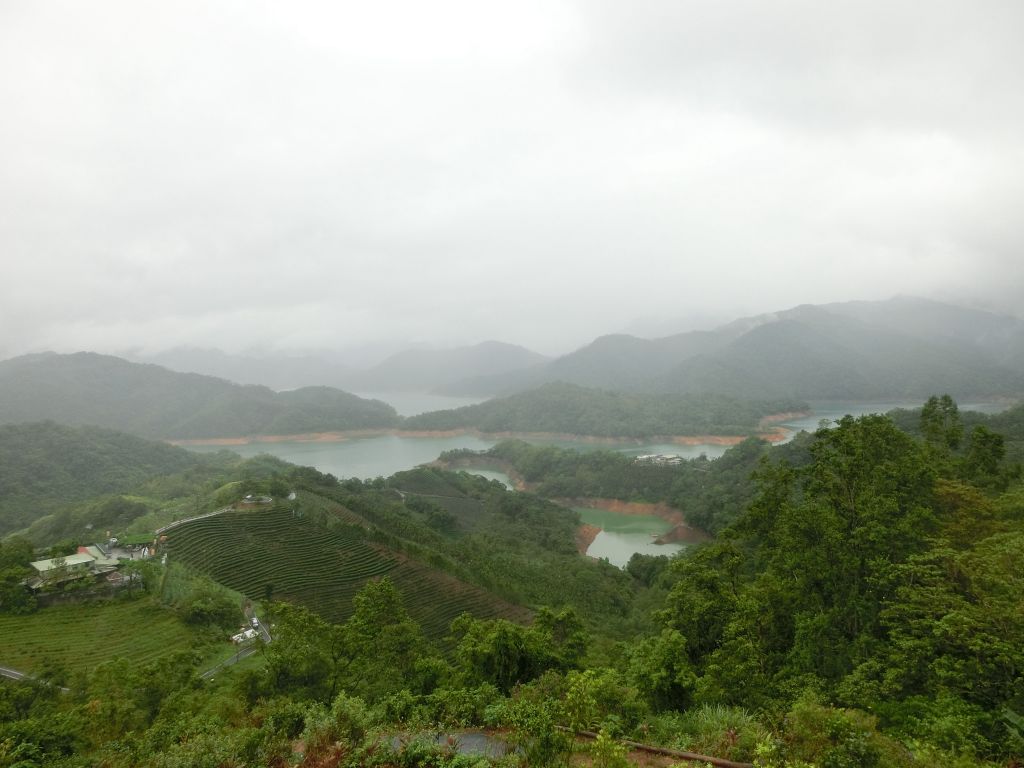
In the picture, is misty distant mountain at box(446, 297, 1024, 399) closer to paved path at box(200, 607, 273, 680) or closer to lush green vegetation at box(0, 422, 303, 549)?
lush green vegetation at box(0, 422, 303, 549)

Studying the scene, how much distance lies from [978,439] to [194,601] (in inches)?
1041

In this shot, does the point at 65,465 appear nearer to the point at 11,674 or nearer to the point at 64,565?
the point at 64,565

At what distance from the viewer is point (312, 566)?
22.9 meters

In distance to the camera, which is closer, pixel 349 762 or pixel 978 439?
pixel 349 762

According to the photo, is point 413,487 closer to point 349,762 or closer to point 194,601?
point 194,601

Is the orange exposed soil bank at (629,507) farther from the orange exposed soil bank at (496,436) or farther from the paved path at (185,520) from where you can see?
the paved path at (185,520)

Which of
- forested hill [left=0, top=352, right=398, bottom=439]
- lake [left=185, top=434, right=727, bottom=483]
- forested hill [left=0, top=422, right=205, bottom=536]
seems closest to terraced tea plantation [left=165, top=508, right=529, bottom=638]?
forested hill [left=0, top=422, right=205, bottom=536]

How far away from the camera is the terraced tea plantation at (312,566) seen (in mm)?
20969

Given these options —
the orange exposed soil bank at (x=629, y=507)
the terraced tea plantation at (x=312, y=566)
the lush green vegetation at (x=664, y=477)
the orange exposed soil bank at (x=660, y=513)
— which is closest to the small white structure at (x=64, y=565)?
the terraced tea plantation at (x=312, y=566)

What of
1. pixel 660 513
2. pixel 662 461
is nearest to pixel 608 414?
pixel 662 461

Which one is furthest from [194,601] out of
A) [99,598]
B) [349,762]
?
[349,762]

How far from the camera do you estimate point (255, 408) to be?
10562 centimetres

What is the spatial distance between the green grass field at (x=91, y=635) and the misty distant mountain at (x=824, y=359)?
123 m

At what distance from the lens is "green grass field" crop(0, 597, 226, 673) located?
15.3m
